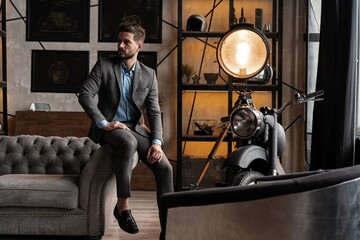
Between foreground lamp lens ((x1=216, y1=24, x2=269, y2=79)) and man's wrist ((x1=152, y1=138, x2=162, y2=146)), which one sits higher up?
foreground lamp lens ((x1=216, y1=24, x2=269, y2=79))

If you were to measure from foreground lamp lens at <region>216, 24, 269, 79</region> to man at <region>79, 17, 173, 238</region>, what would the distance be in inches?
23.9

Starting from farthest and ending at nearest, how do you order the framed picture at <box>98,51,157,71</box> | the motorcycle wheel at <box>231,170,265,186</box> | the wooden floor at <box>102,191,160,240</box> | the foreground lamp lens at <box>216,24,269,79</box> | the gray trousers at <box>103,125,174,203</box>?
1. the framed picture at <box>98,51,157,71</box>
2. the wooden floor at <box>102,191,160,240</box>
3. the foreground lamp lens at <box>216,24,269,79</box>
4. the gray trousers at <box>103,125,174,203</box>
5. the motorcycle wheel at <box>231,170,265,186</box>

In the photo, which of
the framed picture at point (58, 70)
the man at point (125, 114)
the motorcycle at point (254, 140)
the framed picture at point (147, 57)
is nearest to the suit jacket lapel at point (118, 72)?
the man at point (125, 114)

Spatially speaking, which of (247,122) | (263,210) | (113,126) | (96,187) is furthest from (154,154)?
A: (263,210)

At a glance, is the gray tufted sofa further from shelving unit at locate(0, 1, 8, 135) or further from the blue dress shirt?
shelving unit at locate(0, 1, 8, 135)

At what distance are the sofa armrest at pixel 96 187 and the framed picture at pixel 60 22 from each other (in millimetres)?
3163

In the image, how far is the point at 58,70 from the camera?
628 cm

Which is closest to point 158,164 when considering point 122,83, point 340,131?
point 122,83

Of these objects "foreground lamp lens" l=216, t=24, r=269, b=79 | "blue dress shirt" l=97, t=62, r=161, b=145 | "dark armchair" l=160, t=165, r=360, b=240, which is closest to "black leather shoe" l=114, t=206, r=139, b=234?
"blue dress shirt" l=97, t=62, r=161, b=145

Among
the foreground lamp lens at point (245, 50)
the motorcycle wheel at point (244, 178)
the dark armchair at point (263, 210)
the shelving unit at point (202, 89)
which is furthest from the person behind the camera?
the shelving unit at point (202, 89)

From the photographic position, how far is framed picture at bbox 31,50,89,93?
6.27 m

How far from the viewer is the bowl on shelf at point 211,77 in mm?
5872

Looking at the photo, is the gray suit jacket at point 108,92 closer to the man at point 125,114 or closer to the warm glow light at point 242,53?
the man at point 125,114

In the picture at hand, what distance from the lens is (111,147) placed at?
345cm
